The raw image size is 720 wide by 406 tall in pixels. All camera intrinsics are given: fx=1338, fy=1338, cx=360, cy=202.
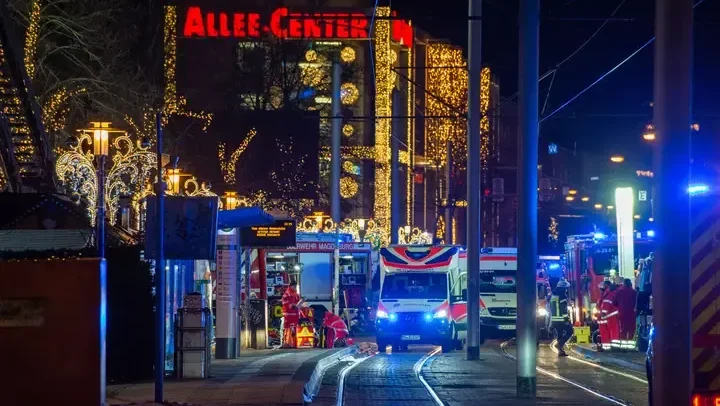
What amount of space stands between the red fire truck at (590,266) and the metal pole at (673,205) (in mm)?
31654

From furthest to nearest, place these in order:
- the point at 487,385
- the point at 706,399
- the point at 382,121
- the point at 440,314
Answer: the point at 382,121, the point at 440,314, the point at 487,385, the point at 706,399

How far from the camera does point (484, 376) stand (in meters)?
27.4

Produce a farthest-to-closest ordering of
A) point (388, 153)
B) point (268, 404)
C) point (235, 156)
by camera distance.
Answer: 1. point (388, 153)
2. point (235, 156)
3. point (268, 404)

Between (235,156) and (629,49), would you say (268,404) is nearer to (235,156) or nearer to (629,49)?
(629,49)

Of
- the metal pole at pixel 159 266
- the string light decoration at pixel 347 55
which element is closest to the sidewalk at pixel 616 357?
the metal pole at pixel 159 266

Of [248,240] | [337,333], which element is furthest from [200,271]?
[337,333]

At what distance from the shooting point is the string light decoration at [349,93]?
76.4 metres

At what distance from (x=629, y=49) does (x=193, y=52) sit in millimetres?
39442

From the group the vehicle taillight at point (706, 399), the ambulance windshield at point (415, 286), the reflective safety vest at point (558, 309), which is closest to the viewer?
the vehicle taillight at point (706, 399)

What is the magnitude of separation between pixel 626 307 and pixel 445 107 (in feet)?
136

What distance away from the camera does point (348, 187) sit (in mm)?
78250

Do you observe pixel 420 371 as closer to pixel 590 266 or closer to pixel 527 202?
pixel 527 202

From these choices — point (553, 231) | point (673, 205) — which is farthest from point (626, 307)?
point (553, 231)

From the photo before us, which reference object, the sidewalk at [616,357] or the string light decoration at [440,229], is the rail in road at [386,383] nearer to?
the sidewalk at [616,357]
